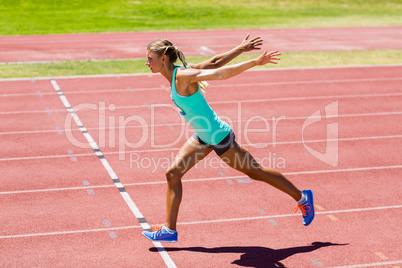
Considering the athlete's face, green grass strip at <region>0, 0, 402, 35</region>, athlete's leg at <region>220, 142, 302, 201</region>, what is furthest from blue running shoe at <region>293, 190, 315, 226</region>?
green grass strip at <region>0, 0, 402, 35</region>

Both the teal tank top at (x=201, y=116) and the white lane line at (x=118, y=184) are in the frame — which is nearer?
the teal tank top at (x=201, y=116)

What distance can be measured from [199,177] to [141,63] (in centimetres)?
925

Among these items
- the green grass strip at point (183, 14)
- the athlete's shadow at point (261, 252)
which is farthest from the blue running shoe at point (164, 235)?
the green grass strip at point (183, 14)

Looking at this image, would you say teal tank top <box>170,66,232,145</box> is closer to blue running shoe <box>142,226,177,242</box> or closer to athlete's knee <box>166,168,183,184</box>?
athlete's knee <box>166,168,183,184</box>

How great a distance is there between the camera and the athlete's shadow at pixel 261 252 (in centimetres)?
568

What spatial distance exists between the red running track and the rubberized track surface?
4643mm

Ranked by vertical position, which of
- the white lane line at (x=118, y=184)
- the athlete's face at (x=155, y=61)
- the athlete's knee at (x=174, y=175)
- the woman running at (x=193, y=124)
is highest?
the athlete's face at (x=155, y=61)

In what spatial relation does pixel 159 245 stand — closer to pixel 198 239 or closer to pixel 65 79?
pixel 198 239

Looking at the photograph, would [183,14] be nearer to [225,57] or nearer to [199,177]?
[199,177]

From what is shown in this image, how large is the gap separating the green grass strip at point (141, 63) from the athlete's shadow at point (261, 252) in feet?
33.6

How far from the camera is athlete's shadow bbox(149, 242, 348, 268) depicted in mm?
5684

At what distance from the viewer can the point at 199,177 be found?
8211mm

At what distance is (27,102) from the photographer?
12508 mm

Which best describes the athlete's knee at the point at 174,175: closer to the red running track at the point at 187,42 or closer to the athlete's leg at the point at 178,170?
the athlete's leg at the point at 178,170
